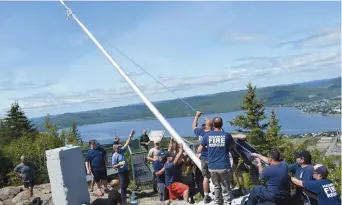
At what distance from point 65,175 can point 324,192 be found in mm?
5471

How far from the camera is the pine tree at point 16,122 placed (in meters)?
67.7

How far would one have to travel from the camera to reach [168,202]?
9836 mm

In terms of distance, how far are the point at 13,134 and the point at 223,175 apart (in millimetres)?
67083

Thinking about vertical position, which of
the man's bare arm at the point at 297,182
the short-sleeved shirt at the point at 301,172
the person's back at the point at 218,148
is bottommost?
the man's bare arm at the point at 297,182

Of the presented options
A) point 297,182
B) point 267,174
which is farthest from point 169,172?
point 297,182

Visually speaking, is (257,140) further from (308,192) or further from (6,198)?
(308,192)

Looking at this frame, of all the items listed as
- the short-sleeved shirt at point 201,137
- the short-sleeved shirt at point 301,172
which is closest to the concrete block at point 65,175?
the short-sleeved shirt at point 201,137

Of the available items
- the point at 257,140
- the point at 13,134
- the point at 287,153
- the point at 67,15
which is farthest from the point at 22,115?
the point at 67,15

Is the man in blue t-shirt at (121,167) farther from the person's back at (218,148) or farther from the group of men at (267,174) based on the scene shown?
the person's back at (218,148)

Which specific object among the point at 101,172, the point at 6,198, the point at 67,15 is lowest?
the point at 6,198

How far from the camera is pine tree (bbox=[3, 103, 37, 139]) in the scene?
67.7m

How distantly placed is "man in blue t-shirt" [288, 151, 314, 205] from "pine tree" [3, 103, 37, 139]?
65958 mm

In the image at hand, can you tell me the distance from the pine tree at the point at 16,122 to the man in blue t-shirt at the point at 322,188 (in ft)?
219

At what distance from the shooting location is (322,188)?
6.02m
